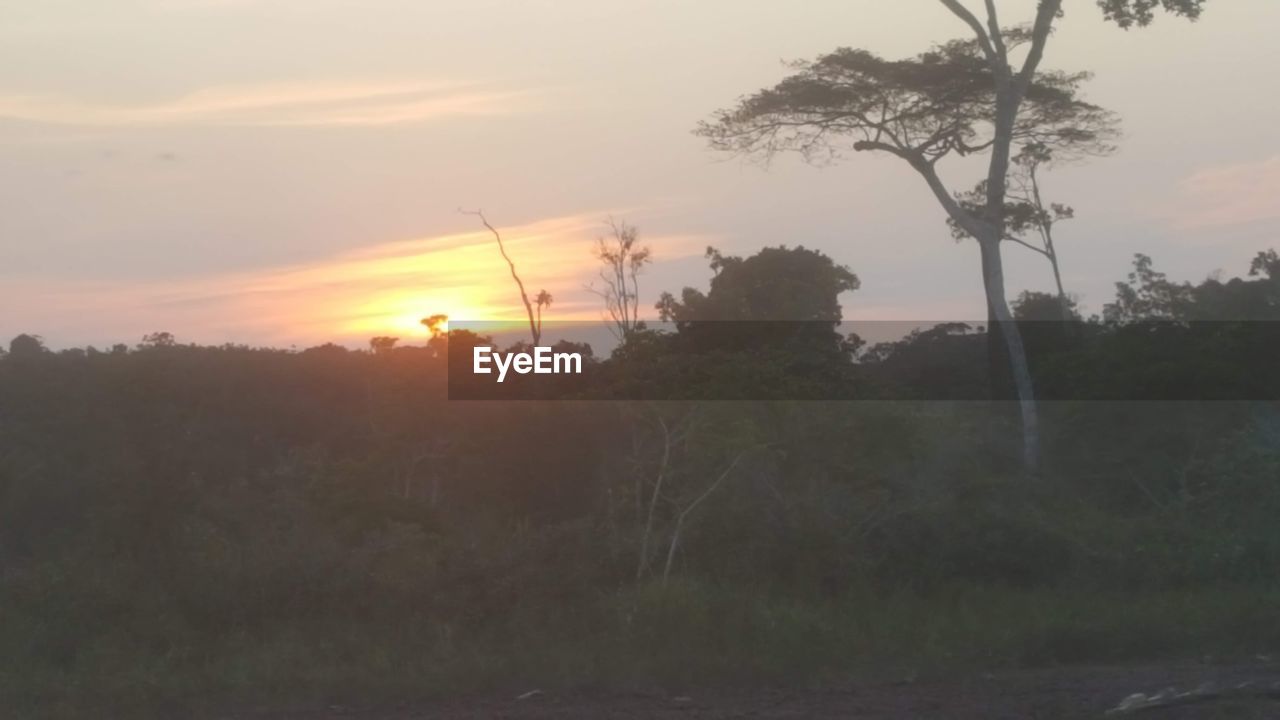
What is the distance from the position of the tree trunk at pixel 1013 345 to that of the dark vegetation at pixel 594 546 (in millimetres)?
1281

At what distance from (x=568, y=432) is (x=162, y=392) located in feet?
18.3

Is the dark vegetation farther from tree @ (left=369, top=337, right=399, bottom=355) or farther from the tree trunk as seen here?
tree @ (left=369, top=337, right=399, bottom=355)

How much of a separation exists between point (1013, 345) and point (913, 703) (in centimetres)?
1308

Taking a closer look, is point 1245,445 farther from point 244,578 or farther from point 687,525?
point 244,578

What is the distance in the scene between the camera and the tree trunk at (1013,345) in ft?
61.8

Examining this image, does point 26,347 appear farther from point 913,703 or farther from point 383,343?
point 913,703

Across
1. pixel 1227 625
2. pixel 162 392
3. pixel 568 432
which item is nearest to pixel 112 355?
pixel 162 392

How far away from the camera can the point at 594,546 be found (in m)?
11.1

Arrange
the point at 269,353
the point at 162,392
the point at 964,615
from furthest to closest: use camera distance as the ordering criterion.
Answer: the point at 269,353, the point at 162,392, the point at 964,615

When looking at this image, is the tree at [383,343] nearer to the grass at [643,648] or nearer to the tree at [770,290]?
the tree at [770,290]

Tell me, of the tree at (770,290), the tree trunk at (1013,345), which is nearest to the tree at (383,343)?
the tree at (770,290)

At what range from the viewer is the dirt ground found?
757 centimetres

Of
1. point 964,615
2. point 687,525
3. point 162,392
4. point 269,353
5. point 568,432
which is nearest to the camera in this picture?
point 964,615

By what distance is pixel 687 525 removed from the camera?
11266 millimetres
